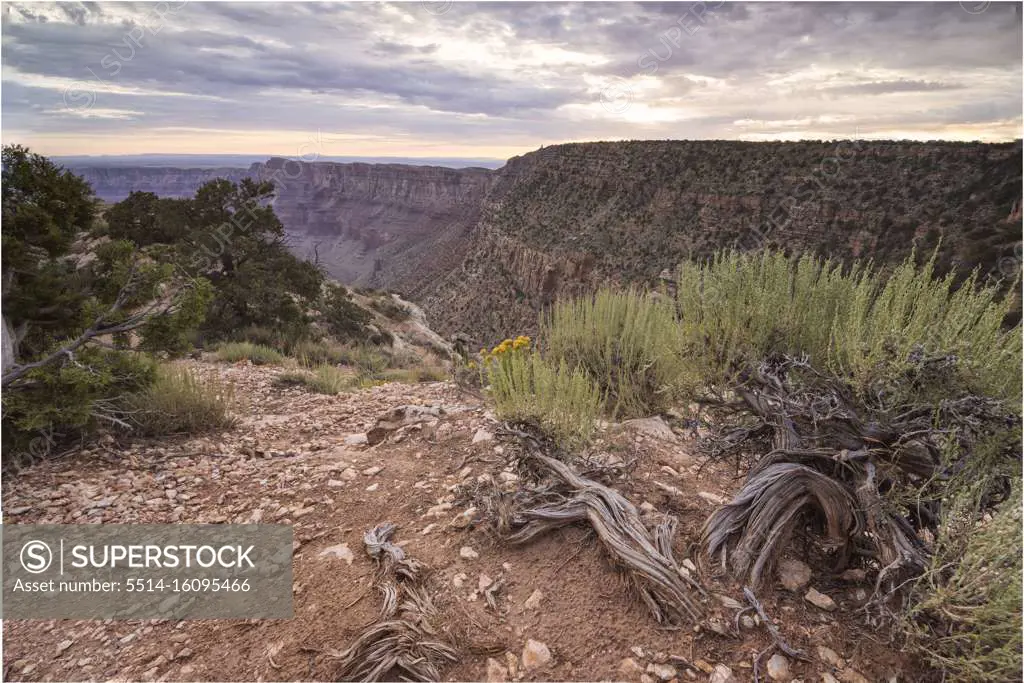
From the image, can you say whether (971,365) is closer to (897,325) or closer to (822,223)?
(897,325)

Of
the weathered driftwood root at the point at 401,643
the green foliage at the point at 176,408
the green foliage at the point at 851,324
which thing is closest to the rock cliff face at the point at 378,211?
the green foliage at the point at 176,408

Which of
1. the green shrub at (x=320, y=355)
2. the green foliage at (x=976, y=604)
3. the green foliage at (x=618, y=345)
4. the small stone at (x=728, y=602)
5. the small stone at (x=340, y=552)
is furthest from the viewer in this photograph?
the green shrub at (x=320, y=355)

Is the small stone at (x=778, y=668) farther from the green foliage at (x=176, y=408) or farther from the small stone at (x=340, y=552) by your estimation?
the green foliage at (x=176, y=408)

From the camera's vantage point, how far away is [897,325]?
248 cm

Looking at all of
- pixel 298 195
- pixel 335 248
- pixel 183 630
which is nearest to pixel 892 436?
pixel 183 630

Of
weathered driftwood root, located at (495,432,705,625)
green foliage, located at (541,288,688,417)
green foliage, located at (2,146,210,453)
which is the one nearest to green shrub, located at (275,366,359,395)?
green foliage, located at (2,146,210,453)

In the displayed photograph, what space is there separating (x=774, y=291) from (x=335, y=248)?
383 ft

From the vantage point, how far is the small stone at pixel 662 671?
1.99 meters

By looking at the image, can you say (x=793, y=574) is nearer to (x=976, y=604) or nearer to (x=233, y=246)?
(x=976, y=604)

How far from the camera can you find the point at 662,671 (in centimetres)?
201

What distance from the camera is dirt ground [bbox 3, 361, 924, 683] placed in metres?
2.10

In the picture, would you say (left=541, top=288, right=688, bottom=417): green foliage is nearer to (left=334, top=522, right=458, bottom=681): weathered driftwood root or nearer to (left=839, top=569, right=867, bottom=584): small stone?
(left=839, top=569, right=867, bottom=584): small stone

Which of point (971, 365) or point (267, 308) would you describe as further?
point (267, 308)

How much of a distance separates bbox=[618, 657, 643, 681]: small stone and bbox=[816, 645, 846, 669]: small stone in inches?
26.9
